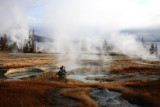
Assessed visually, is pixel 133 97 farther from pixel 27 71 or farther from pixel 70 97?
pixel 27 71

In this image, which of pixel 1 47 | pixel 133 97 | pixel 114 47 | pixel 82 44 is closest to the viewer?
pixel 133 97

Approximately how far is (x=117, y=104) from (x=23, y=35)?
130 m

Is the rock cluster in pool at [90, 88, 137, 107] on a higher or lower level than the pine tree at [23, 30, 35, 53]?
lower

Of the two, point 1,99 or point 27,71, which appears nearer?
point 1,99

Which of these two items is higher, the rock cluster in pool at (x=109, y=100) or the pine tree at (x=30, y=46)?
the pine tree at (x=30, y=46)

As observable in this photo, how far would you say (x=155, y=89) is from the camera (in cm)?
1620

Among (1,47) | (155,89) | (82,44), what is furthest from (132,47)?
(155,89)

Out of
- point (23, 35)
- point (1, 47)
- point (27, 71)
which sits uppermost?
point (23, 35)

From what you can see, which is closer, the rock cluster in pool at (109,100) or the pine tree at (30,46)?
the rock cluster in pool at (109,100)

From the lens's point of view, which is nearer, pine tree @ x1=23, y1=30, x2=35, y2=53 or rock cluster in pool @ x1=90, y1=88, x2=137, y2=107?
rock cluster in pool @ x1=90, y1=88, x2=137, y2=107

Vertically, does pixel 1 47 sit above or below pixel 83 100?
above

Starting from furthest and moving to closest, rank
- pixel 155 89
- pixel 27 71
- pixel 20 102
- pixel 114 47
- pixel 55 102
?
pixel 114 47 < pixel 27 71 < pixel 155 89 < pixel 55 102 < pixel 20 102

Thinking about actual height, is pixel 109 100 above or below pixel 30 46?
below

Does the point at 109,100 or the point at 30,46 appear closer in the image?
the point at 109,100
